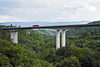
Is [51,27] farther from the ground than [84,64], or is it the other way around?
[51,27]

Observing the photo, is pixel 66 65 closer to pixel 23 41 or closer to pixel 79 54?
pixel 79 54

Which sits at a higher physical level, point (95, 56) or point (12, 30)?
point (12, 30)

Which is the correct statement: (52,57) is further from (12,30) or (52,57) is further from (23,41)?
(23,41)

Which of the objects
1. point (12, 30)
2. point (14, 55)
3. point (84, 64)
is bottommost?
point (84, 64)

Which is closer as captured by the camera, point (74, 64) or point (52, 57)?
point (74, 64)

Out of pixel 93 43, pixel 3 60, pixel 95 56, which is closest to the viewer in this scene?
pixel 3 60

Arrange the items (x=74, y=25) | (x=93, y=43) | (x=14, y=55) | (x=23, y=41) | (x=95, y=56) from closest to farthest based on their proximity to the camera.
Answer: (x=14, y=55)
(x=95, y=56)
(x=74, y=25)
(x=93, y=43)
(x=23, y=41)

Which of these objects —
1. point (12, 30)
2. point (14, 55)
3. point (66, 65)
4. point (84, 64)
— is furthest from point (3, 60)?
point (12, 30)

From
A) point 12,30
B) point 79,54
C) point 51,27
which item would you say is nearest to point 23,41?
point 12,30

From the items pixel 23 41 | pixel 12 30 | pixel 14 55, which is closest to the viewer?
pixel 14 55
